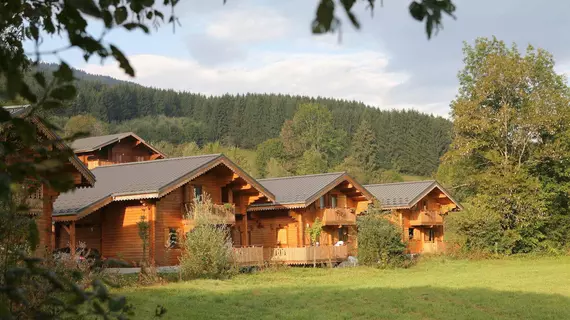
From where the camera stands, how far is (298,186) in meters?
43.4

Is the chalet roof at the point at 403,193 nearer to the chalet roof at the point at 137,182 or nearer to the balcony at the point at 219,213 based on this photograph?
the chalet roof at the point at 137,182

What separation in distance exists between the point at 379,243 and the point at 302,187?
824 cm

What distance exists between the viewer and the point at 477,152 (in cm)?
4716

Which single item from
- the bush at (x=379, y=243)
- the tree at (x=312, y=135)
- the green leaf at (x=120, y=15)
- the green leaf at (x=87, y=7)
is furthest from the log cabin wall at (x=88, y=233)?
the tree at (x=312, y=135)

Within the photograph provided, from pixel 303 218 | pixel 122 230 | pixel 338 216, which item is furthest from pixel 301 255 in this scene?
pixel 122 230

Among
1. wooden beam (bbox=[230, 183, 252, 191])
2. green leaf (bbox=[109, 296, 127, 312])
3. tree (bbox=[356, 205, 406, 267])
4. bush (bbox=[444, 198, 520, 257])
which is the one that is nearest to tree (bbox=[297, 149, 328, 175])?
bush (bbox=[444, 198, 520, 257])

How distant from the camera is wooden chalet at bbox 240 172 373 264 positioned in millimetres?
38969

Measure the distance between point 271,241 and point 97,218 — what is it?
1178 cm

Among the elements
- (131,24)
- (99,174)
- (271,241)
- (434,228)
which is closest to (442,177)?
(434,228)

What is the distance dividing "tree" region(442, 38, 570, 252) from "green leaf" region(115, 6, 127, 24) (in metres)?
43.0

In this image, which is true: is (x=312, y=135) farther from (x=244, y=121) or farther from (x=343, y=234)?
(x=343, y=234)

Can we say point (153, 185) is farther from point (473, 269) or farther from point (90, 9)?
point (90, 9)

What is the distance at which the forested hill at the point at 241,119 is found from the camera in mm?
123812

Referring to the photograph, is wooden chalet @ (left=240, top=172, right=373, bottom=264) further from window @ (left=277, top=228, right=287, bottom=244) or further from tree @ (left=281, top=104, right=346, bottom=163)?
tree @ (left=281, top=104, right=346, bottom=163)
